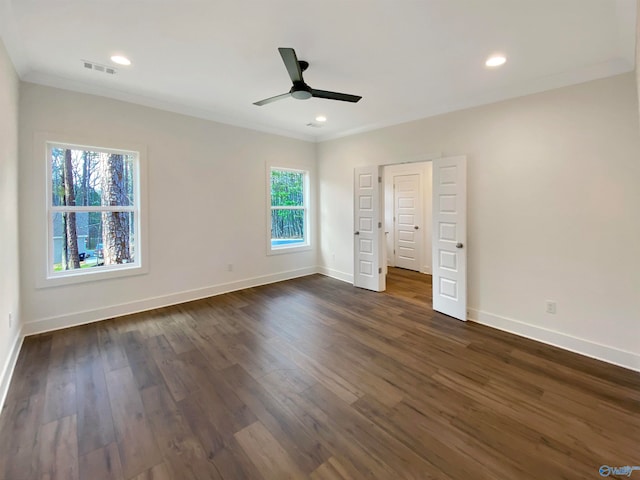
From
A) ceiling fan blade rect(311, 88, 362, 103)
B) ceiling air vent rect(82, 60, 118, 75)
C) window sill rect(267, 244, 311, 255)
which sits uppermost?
ceiling air vent rect(82, 60, 118, 75)

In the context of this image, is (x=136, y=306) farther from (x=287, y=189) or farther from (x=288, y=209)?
(x=287, y=189)

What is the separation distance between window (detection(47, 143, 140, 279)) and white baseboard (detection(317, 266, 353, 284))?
332 cm

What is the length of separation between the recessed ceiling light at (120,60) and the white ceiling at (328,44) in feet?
0.19

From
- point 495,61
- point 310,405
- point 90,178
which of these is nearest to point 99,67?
point 90,178

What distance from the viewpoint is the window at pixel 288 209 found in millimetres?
5379

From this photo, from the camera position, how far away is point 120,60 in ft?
8.93

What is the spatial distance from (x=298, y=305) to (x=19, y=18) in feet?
12.5

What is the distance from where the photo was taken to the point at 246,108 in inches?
160

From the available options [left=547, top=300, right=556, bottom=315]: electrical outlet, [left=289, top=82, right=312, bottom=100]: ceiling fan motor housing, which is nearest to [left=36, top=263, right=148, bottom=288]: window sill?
[left=289, top=82, right=312, bottom=100]: ceiling fan motor housing

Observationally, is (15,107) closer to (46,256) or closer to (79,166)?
(79,166)

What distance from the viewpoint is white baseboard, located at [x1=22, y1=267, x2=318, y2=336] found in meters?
3.19

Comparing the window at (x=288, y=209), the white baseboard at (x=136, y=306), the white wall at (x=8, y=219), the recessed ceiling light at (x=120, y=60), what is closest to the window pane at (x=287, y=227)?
the window at (x=288, y=209)

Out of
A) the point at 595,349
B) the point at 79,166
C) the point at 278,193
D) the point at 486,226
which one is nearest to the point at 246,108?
the point at 278,193

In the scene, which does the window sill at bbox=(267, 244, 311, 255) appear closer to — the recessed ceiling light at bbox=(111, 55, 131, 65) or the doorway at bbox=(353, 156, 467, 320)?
the doorway at bbox=(353, 156, 467, 320)
